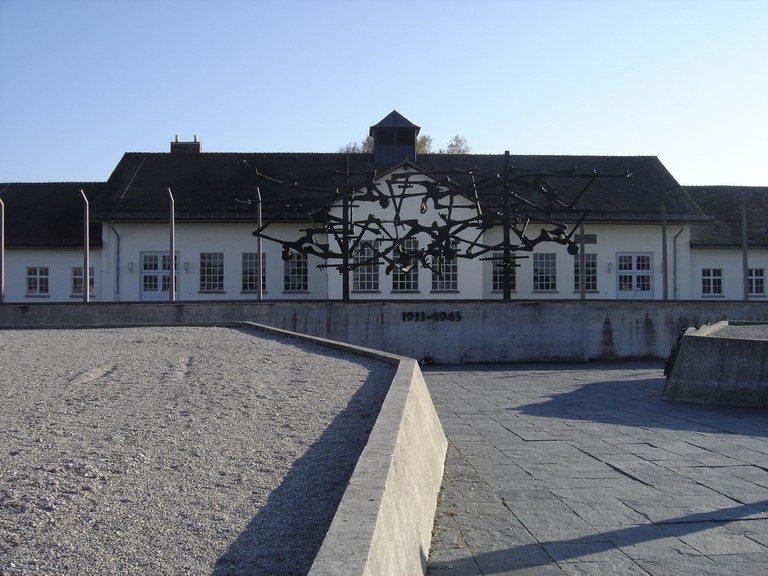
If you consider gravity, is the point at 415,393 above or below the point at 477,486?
above

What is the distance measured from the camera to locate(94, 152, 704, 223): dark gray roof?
39.9 meters

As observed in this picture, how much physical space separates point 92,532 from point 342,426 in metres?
3.51

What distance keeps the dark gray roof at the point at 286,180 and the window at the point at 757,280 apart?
4.39m

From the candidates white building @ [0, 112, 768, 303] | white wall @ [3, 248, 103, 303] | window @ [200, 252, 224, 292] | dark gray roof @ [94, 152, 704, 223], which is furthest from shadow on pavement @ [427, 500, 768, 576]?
white wall @ [3, 248, 103, 303]

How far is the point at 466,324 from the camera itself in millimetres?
24609

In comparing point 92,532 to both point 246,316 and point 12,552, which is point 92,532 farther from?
point 246,316

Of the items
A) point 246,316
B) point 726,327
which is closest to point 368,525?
point 726,327

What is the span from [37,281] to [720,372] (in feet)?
108

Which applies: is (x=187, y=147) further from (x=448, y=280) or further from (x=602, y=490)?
(x=602, y=490)

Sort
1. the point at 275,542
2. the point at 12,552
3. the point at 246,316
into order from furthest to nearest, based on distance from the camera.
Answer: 1. the point at 246,316
2. the point at 275,542
3. the point at 12,552

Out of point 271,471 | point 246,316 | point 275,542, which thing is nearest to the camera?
point 275,542

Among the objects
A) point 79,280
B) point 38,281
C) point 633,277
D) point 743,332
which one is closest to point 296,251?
point 79,280

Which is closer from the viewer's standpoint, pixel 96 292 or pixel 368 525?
pixel 368 525

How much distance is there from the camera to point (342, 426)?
7.76 metres
